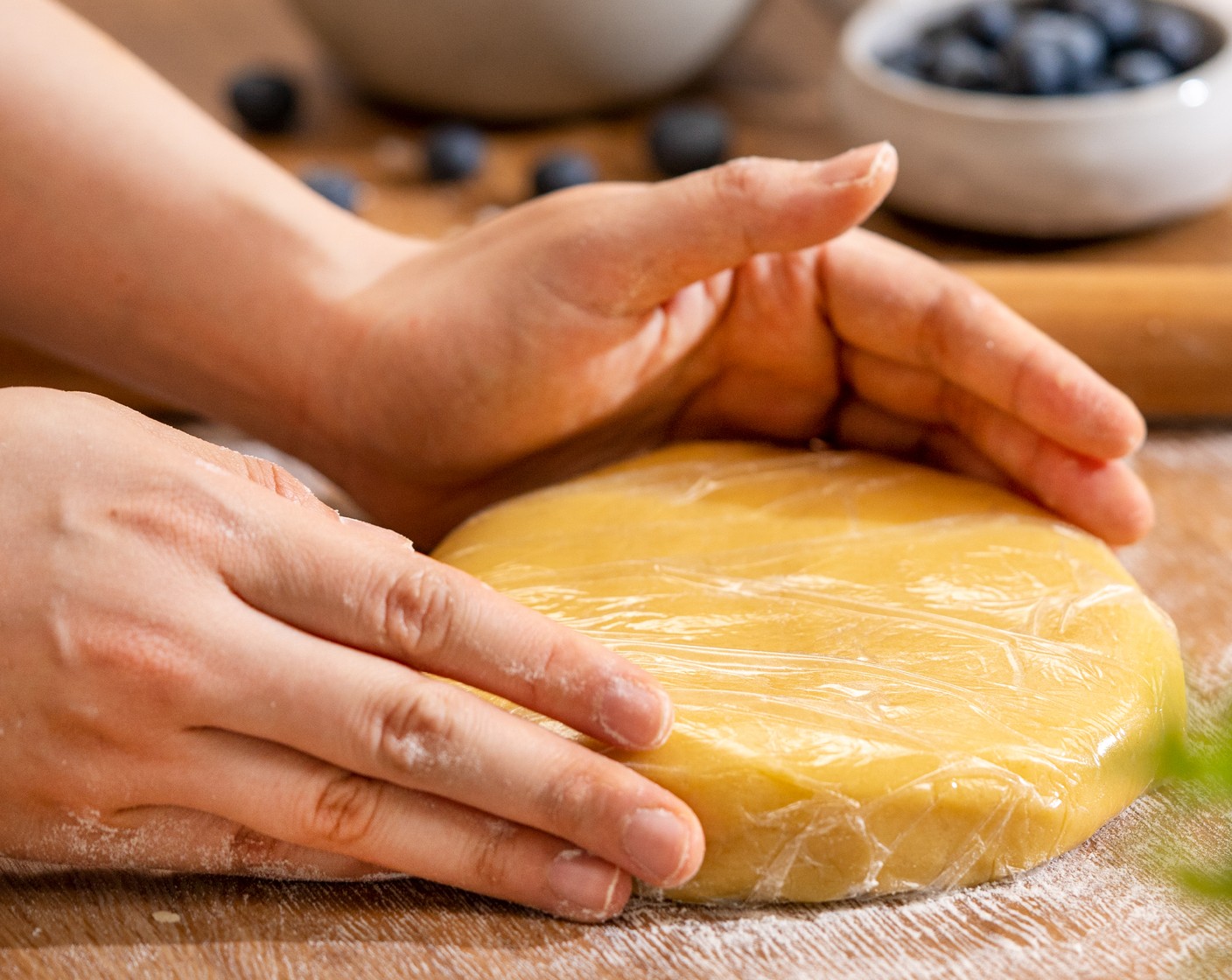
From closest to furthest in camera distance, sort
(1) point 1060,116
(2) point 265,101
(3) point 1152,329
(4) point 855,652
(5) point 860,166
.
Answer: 1. (4) point 855,652
2. (5) point 860,166
3. (3) point 1152,329
4. (1) point 1060,116
5. (2) point 265,101

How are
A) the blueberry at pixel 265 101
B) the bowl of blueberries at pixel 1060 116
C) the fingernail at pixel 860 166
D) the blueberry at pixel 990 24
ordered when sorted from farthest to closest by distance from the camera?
the blueberry at pixel 265 101
the blueberry at pixel 990 24
the bowl of blueberries at pixel 1060 116
the fingernail at pixel 860 166

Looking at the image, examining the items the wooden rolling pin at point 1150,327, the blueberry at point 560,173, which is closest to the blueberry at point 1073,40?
the wooden rolling pin at point 1150,327

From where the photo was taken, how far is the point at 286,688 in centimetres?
76

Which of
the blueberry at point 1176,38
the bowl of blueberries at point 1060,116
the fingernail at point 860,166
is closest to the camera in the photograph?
the fingernail at point 860,166

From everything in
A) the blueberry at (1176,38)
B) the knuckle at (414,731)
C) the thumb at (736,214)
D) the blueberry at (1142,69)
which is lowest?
the knuckle at (414,731)

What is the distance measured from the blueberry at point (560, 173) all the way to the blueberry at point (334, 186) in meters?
0.27

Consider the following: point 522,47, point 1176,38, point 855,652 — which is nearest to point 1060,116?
point 1176,38

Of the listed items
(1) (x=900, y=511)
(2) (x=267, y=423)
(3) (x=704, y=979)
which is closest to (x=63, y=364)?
(2) (x=267, y=423)

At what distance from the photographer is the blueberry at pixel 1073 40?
163 cm

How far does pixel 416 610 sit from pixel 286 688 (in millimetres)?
88

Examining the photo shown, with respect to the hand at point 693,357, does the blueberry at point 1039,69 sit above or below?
above

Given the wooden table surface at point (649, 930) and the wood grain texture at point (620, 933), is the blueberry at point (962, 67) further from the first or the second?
the wood grain texture at point (620, 933)

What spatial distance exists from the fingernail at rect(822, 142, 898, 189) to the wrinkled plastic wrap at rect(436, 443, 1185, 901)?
0.27m

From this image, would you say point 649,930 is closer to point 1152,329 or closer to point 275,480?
point 275,480
